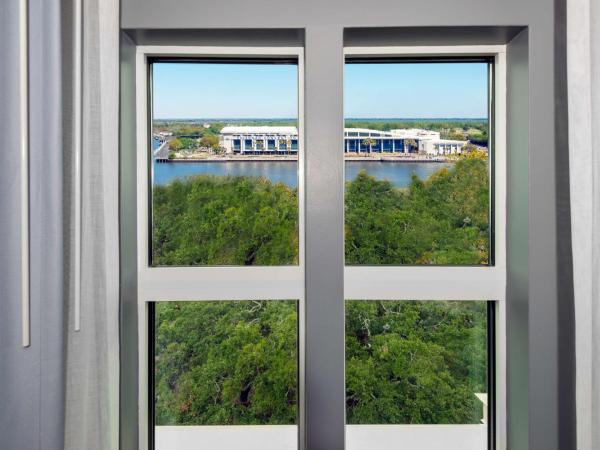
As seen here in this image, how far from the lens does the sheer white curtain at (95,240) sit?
3.51 feet

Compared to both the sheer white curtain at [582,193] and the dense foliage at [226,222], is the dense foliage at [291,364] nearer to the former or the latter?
the dense foliage at [226,222]

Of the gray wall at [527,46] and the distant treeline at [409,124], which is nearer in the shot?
the gray wall at [527,46]

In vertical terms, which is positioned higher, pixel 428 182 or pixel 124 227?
pixel 428 182

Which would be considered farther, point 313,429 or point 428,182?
point 428,182

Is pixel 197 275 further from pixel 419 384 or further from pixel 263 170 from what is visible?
pixel 419 384

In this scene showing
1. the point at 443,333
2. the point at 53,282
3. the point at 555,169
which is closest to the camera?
the point at 53,282

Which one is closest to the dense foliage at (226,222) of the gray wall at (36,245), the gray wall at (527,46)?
the gray wall at (527,46)

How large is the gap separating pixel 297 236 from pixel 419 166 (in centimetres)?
43

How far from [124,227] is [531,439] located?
1.23m

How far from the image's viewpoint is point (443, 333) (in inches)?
60.4

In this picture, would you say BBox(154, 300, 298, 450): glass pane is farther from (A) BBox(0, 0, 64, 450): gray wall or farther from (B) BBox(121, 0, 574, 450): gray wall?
(B) BBox(121, 0, 574, 450): gray wall

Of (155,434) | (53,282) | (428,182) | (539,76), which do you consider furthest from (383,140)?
(155,434)

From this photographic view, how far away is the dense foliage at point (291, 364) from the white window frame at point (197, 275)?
57mm

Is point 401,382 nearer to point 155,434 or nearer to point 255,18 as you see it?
point 155,434
